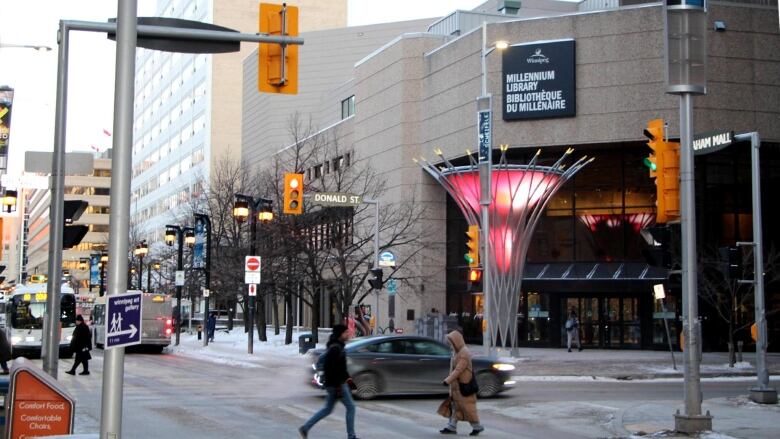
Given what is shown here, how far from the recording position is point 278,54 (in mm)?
11836

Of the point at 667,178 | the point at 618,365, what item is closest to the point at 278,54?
the point at 667,178

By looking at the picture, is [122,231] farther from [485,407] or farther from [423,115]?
[423,115]

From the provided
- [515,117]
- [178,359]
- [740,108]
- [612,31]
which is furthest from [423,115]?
[178,359]

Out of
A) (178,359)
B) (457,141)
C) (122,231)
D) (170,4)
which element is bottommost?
(178,359)

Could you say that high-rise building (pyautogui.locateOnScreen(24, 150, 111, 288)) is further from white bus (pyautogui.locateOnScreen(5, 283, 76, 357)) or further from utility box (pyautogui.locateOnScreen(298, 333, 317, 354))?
utility box (pyautogui.locateOnScreen(298, 333, 317, 354))

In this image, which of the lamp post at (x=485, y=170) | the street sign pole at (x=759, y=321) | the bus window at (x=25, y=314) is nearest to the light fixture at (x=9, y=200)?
the lamp post at (x=485, y=170)

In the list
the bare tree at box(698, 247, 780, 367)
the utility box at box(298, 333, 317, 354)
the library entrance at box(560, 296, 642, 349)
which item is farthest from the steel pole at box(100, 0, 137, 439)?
the library entrance at box(560, 296, 642, 349)

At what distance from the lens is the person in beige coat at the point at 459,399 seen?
1525 centimetres

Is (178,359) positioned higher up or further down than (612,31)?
further down

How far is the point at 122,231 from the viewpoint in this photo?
884 cm

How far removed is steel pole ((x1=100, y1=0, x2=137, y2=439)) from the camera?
8.64 m

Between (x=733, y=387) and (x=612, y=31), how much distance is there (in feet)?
72.4

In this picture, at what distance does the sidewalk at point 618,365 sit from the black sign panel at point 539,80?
11195 mm

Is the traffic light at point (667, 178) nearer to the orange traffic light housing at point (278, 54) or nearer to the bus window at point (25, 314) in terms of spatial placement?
the orange traffic light housing at point (278, 54)
